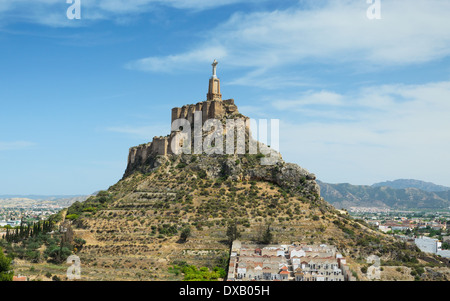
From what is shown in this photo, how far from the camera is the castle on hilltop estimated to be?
183 feet

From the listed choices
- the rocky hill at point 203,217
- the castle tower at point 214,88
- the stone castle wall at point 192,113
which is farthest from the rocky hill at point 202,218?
the castle tower at point 214,88

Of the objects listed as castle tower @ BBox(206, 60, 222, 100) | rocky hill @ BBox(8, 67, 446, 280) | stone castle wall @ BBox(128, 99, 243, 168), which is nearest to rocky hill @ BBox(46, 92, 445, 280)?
rocky hill @ BBox(8, 67, 446, 280)

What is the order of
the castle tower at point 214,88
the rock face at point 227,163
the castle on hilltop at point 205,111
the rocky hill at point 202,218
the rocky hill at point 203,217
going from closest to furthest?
the rocky hill at point 203,217, the rocky hill at point 202,218, the rock face at point 227,163, the castle on hilltop at point 205,111, the castle tower at point 214,88

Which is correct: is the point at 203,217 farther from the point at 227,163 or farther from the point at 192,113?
the point at 192,113

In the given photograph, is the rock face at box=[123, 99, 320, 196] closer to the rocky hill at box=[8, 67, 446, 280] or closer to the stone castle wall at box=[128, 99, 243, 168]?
the stone castle wall at box=[128, 99, 243, 168]

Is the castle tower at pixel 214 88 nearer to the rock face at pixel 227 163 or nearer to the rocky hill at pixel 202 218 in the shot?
the rock face at pixel 227 163

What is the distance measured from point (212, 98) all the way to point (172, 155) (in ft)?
29.3

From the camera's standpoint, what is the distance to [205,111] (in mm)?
56094

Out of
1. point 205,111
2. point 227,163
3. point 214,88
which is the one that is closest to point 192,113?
point 205,111

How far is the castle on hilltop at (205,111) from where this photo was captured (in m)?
55.7

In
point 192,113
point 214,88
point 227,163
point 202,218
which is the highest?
point 214,88
